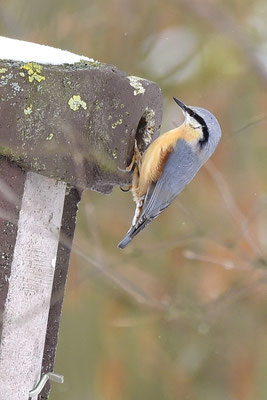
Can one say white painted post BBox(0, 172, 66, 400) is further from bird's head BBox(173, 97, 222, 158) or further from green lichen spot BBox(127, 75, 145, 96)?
bird's head BBox(173, 97, 222, 158)

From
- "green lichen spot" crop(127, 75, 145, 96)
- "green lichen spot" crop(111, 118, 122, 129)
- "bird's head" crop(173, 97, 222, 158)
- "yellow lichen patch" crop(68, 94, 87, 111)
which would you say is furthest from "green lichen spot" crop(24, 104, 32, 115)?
"bird's head" crop(173, 97, 222, 158)

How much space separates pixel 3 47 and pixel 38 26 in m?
3.50

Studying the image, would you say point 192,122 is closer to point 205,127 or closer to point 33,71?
point 205,127

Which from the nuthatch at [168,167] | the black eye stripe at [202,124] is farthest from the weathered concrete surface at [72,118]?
the black eye stripe at [202,124]

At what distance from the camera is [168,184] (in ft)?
12.4

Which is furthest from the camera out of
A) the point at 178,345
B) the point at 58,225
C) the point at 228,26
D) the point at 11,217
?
the point at 178,345

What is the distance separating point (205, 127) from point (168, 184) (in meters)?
0.34

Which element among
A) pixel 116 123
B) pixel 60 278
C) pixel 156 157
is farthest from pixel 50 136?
pixel 156 157

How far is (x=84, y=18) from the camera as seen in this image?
6582 mm

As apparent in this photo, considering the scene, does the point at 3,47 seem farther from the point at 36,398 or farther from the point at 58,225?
the point at 36,398

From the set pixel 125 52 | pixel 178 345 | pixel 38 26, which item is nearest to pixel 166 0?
pixel 125 52

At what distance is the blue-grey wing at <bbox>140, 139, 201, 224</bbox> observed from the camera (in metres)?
3.77

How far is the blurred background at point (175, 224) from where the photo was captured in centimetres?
639

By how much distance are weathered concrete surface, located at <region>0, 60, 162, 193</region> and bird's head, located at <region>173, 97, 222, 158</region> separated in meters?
0.67
